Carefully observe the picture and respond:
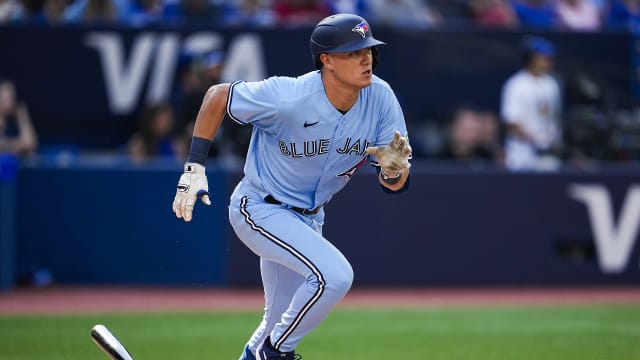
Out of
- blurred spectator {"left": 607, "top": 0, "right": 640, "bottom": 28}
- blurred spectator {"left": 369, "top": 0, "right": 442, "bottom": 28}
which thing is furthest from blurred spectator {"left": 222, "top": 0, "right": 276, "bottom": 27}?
blurred spectator {"left": 607, "top": 0, "right": 640, "bottom": 28}

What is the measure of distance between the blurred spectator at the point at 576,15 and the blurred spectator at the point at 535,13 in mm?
109

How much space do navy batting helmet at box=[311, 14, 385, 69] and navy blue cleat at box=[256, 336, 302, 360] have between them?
1.73 m

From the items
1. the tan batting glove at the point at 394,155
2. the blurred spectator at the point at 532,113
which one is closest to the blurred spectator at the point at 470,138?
the blurred spectator at the point at 532,113

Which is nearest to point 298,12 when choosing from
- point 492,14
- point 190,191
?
point 492,14

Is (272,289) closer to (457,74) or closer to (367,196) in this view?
(367,196)

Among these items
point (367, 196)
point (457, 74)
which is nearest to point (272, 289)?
point (367, 196)

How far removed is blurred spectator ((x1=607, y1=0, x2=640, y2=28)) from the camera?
15820 millimetres

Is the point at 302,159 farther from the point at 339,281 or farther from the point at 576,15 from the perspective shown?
the point at 576,15

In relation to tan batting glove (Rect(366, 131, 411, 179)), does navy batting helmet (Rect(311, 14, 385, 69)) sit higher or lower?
higher

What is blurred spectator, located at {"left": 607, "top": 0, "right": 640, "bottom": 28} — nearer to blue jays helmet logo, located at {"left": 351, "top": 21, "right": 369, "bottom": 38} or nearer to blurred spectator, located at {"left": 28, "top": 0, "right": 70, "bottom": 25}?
blurred spectator, located at {"left": 28, "top": 0, "right": 70, "bottom": 25}

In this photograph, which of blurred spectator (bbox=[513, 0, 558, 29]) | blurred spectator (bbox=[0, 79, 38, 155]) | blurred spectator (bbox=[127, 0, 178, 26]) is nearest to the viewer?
blurred spectator (bbox=[0, 79, 38, 155])

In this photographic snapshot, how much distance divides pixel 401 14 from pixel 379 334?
6.01 meters

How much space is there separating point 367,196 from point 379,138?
607 cm

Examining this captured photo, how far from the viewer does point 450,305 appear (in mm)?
11727
